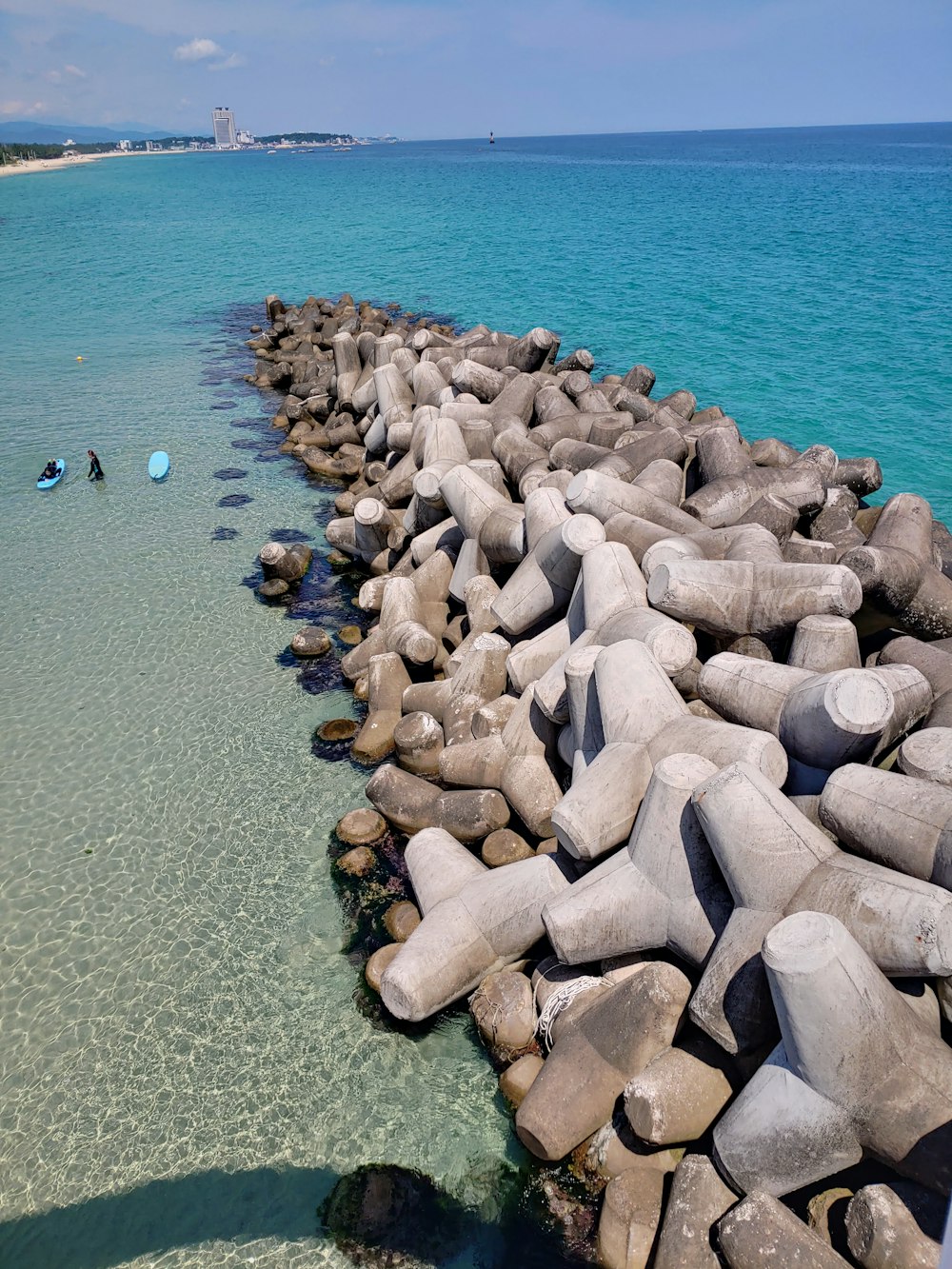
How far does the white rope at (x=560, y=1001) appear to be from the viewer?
5.05 m

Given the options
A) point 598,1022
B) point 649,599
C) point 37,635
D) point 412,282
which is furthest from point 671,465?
point 412,282

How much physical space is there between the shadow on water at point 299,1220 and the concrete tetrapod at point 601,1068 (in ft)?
1.38

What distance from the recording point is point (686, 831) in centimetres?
470

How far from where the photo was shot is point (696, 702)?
5.96m

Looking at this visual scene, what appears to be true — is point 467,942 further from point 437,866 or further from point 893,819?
point 893,819

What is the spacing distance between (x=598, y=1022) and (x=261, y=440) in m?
15.2

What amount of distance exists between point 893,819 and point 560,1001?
2314mm

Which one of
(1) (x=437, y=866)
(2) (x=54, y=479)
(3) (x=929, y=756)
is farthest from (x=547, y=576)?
(2) (x=54, y=479)

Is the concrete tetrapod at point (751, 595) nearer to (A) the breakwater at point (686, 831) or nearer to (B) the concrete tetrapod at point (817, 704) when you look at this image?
(A) the breakwater at point (686, 831)

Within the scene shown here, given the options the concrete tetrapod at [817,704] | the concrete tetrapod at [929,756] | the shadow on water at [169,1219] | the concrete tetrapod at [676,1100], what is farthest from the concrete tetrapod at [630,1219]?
the concrete tetrapod at [929,756]

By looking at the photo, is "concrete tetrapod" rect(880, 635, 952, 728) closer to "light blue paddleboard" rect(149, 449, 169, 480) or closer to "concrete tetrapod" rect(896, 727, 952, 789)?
"concrete tetrapod" rect(896, 727, 952, 789)

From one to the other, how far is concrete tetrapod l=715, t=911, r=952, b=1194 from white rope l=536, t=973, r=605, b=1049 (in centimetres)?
145

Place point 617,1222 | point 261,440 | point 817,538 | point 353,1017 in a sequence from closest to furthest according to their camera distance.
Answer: point 617,1222, point 353,1017, point 817,538, point 261,440

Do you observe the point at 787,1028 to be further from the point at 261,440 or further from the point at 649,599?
the point at 261,440
